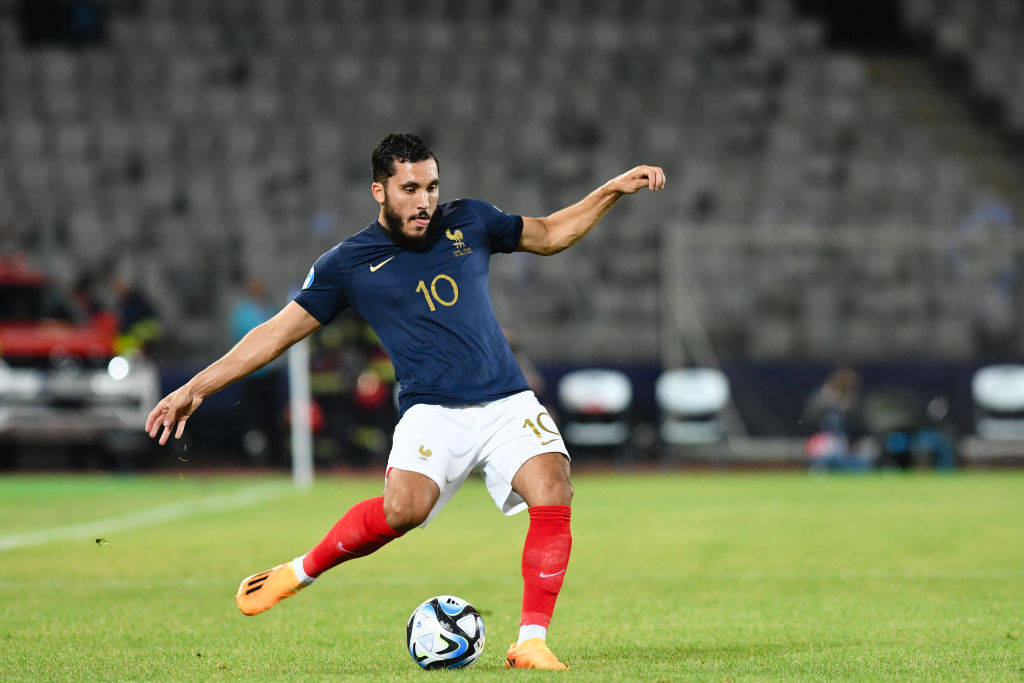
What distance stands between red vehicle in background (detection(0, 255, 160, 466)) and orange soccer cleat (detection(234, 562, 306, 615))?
41.8 feet

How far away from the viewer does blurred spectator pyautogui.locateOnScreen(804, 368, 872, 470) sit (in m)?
17.9

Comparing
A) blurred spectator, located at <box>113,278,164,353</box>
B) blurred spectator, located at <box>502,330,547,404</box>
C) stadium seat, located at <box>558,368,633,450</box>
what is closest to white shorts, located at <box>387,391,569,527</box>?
blurred spectator, located at <box>502,330,547,404</box>

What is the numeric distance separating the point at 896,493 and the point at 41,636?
1044 cm

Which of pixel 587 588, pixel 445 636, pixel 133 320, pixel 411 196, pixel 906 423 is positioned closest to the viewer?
pixel 445 636

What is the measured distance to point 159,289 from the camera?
20391mm

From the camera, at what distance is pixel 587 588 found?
7879 mm

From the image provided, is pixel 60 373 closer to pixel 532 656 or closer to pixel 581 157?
pixel 581 157

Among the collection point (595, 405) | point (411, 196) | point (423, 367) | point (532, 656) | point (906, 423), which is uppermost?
point (411, 196)

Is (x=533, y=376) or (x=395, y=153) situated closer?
(x=395, y=153)

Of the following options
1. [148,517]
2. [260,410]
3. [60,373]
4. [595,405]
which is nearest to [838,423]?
[595,405]

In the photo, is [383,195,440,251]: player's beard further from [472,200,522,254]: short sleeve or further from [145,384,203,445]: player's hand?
[145,384,203,445]: player's hand

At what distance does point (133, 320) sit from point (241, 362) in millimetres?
13975

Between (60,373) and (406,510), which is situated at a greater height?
Result: (60,373)

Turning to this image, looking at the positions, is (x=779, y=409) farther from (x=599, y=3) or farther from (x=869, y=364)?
(x=599, y=3)
